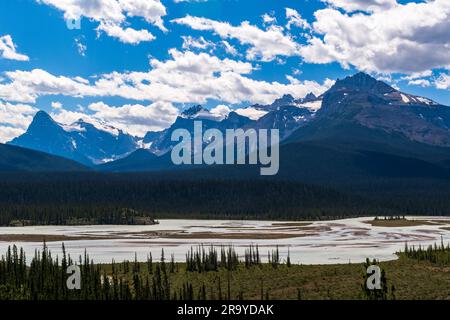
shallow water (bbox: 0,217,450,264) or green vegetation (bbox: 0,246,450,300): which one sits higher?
shallow water (bbox: 0,217,450,264)

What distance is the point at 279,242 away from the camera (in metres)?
140

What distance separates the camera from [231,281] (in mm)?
75688

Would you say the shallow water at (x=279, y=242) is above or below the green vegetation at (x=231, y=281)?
above

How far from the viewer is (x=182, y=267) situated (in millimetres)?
86812

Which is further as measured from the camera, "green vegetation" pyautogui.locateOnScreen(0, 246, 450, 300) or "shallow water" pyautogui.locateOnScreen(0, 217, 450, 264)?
"shallow water" pyautogui.locateOnScreen(0, 217, 450, 264)

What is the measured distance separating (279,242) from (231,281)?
214 feet

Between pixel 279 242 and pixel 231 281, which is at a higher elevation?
pixel 279 242

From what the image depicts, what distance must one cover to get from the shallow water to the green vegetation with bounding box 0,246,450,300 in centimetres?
1475

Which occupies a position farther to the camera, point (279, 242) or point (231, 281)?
point (279, 242)

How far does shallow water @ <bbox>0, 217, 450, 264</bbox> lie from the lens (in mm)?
109188

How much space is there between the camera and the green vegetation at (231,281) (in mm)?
62594

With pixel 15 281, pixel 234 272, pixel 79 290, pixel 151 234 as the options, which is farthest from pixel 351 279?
pixel 151 234

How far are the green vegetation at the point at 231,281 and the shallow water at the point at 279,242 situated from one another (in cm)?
1475
